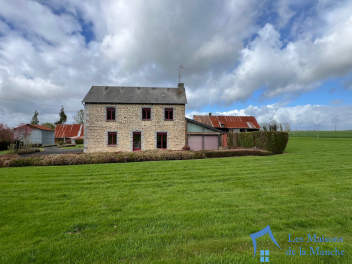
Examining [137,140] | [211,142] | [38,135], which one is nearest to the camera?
[137,140]

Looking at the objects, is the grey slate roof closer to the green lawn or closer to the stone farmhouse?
the stone farmhouse

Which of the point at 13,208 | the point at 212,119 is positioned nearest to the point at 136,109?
the point at 13,208

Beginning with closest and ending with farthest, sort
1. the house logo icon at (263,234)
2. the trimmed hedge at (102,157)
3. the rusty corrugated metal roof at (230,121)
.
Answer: the house logo icon at (263,234)
the trimmed hedge at (102,157)
the rusty corrugated metal roof at (230,121)

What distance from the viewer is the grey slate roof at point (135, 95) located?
17.3 metres

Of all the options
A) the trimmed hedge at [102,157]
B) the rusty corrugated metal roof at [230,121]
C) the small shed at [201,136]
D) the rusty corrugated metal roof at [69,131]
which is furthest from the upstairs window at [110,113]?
the rusty corrugated metal roof at [69,131]

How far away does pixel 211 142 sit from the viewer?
61.5 feet

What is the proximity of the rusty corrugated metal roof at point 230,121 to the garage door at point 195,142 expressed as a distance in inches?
544

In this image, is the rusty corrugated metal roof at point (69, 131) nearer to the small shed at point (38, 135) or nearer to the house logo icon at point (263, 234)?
the small shed at point (38, 135)

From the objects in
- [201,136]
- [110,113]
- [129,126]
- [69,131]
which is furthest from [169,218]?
[69,131]

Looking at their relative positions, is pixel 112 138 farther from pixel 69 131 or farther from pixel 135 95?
pixel 69 131

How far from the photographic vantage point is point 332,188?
4.87 metres

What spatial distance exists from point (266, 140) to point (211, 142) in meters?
6.24

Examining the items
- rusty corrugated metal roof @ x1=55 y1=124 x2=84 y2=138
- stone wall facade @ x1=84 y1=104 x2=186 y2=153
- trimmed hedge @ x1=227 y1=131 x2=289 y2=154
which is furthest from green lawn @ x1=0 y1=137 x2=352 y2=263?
rusty corrugated metal roof @ x1=55 y1=124 x2=84 y2=138

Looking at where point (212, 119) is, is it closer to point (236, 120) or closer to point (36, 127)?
point (236, 120)
